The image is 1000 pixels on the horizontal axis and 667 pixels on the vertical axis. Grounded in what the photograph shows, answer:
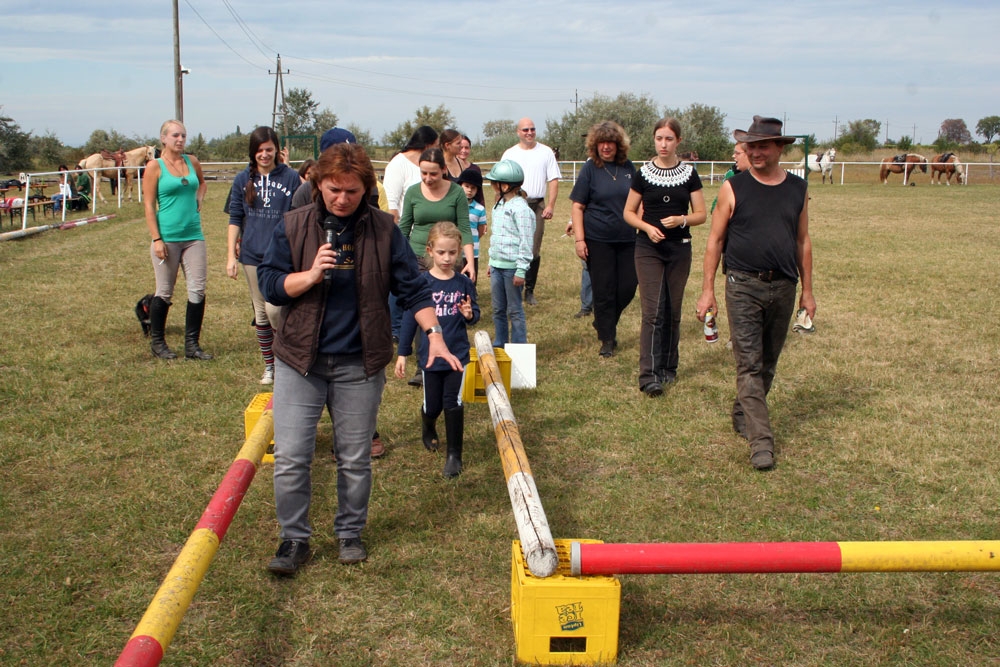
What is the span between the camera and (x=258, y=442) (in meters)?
4.72

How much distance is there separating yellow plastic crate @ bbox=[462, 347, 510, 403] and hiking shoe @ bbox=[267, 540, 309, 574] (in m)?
2.51

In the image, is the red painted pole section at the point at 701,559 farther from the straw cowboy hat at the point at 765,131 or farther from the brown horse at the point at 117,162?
the brown horse at the point at 117,162

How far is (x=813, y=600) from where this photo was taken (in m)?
4.12

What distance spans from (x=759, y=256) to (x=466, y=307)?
1.97 metres

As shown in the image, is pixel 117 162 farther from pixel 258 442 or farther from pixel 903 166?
pixel 903 166

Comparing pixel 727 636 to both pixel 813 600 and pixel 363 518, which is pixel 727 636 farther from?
pixel 363 518

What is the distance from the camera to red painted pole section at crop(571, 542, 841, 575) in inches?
139

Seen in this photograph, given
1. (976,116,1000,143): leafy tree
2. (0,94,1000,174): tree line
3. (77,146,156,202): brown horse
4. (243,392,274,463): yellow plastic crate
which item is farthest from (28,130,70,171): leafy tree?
(976,116,1000,143): leafy tree

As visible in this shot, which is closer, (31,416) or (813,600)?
(813,600)

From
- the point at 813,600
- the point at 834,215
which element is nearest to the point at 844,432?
the point at 813,600

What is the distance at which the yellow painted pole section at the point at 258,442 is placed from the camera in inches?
177

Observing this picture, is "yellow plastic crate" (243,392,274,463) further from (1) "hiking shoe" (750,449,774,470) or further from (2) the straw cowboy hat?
(2) the straw cowboy hat

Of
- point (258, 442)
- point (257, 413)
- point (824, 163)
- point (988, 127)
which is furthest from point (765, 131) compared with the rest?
point (988, 127)

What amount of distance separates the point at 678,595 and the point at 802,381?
427 centimetres
